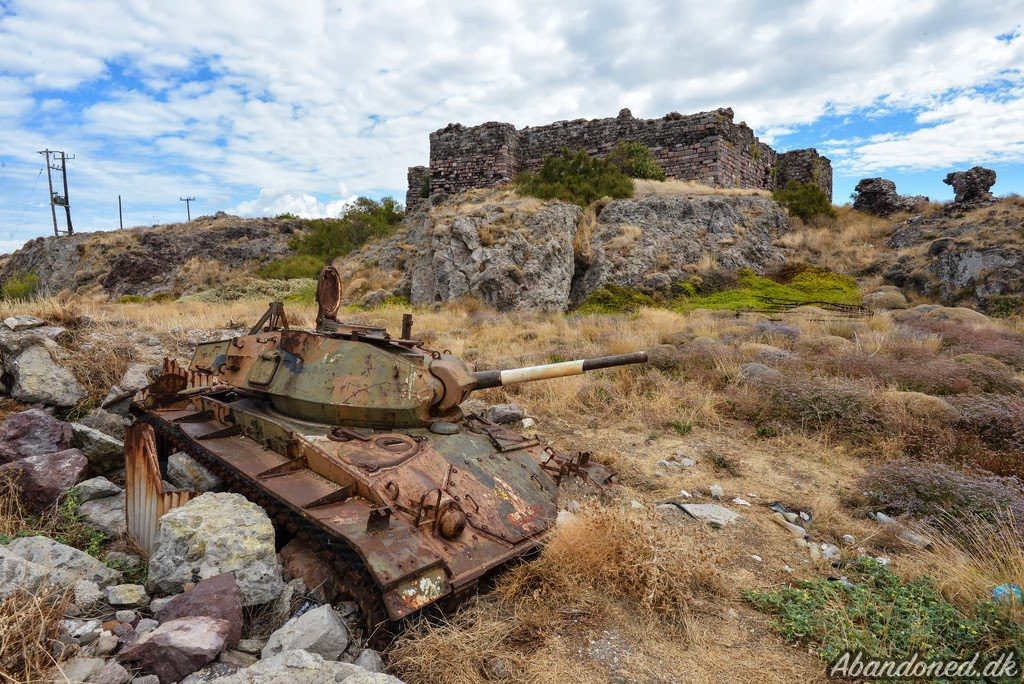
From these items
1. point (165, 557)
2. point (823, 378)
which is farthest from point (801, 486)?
point (165, 557)

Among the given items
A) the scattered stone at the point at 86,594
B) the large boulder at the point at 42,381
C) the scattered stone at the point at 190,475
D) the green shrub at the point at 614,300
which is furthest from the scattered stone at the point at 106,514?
the green shrub at the point at 614,300

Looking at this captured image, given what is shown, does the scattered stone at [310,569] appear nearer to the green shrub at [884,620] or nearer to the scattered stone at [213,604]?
the scattered stone at [213,604]

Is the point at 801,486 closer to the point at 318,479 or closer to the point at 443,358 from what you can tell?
the point at 443,358

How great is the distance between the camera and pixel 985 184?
1991cm

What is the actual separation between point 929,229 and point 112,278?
116 ft

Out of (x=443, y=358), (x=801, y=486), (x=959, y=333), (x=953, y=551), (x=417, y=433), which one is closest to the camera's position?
(x=953, y=551)

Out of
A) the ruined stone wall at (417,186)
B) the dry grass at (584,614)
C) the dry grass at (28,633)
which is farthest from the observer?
the ruined stone wall at (417,186)

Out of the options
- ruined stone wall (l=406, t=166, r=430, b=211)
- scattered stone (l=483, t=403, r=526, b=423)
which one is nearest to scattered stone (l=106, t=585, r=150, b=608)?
scattered stone (l=483, t=403, r=526, b=423)

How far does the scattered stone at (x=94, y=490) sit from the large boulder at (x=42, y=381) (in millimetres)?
2722

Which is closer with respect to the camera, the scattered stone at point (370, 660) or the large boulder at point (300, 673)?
the large boulder at point (300, 673)

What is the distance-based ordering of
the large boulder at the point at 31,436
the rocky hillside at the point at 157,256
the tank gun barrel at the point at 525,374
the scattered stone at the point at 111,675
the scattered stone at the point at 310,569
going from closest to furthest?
the scattered stone at the point at 111,675, the scattered stone at the point at 310,569, the large boulder at the point at 31,436, the tank gun barrel at the point at 525,374, the rocky hillside at the point at 157,256

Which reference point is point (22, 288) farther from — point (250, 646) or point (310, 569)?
point (250, 646)

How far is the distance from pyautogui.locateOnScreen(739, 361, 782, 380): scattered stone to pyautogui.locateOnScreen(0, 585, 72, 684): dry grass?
8862mm

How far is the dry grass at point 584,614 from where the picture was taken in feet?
10.5
